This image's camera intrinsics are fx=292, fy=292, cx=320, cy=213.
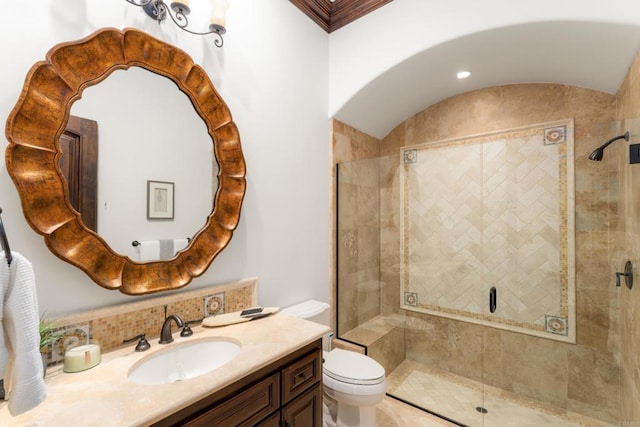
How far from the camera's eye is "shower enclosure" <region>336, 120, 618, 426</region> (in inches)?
83.1

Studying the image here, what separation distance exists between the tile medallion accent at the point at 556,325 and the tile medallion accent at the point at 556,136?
128cm

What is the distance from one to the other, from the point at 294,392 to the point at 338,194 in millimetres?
1588

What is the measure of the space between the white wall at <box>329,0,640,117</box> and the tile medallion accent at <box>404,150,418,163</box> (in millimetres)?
880

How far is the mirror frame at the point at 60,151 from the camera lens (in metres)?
1.06

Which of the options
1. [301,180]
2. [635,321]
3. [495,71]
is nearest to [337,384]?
[301,180]

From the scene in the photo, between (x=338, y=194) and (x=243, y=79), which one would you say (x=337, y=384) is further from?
(x=243, y=79)

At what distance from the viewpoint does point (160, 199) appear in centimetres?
142

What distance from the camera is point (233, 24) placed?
5.68 ft

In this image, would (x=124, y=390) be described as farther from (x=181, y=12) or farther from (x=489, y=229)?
(x=489, y=229)

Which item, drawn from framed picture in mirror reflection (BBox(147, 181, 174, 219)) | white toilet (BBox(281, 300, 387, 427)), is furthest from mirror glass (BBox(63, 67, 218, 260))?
white toilet (BBox(281, 300, 387, 427))

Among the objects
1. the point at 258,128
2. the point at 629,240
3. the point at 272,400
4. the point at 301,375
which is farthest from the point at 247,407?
the point at 629,240

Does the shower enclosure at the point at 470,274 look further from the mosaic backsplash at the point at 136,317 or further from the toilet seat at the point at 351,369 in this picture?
the mosaic backsplash at the point at 136,317

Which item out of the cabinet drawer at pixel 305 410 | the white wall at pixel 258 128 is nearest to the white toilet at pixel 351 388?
the cabinet drawer at pixel 305 410

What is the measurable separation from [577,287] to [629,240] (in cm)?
49
